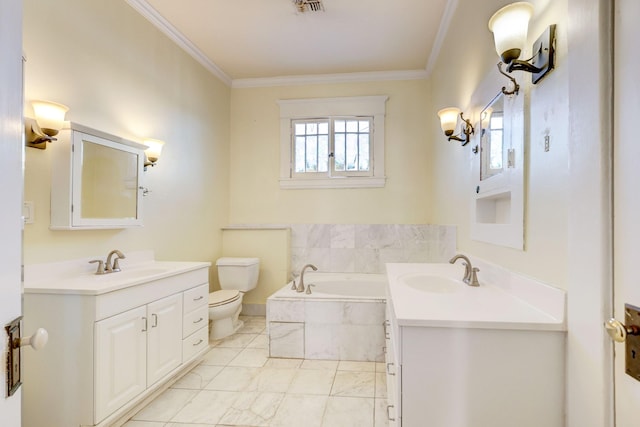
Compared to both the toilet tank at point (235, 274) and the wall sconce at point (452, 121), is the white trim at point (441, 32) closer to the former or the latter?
the wall sconce at point (452, 121)

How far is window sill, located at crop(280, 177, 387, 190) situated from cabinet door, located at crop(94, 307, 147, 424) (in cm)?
231

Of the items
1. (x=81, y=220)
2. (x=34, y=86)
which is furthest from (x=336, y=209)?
(x=34, y=86)

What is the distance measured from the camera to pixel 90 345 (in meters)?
1.57

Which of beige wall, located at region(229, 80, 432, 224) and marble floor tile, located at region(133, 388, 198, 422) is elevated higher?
beige wall, located at region(229, 80, 432, 224)

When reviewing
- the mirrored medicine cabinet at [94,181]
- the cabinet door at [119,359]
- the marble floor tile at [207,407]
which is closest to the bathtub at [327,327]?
the marble floor tile at [207,407]

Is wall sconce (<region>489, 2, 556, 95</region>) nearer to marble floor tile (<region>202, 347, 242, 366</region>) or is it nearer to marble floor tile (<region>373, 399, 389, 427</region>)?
marble floor tile (<region>373, 399, 389, 427</region>)

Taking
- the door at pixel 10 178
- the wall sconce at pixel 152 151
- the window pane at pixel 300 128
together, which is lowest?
the door at pixel 10 178

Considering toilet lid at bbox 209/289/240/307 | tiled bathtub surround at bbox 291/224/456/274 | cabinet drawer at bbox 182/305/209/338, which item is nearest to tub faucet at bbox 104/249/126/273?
cabinet drawer at bbox 182/305/209/338

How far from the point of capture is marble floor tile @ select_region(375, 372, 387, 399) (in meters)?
2.13

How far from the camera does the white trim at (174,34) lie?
2.47 m

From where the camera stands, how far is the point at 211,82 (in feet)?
11.7

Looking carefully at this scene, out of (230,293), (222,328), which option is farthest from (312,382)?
(230,293)

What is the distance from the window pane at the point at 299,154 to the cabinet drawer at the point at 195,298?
1.89 metres

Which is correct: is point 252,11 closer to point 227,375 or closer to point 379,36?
point 379,36
